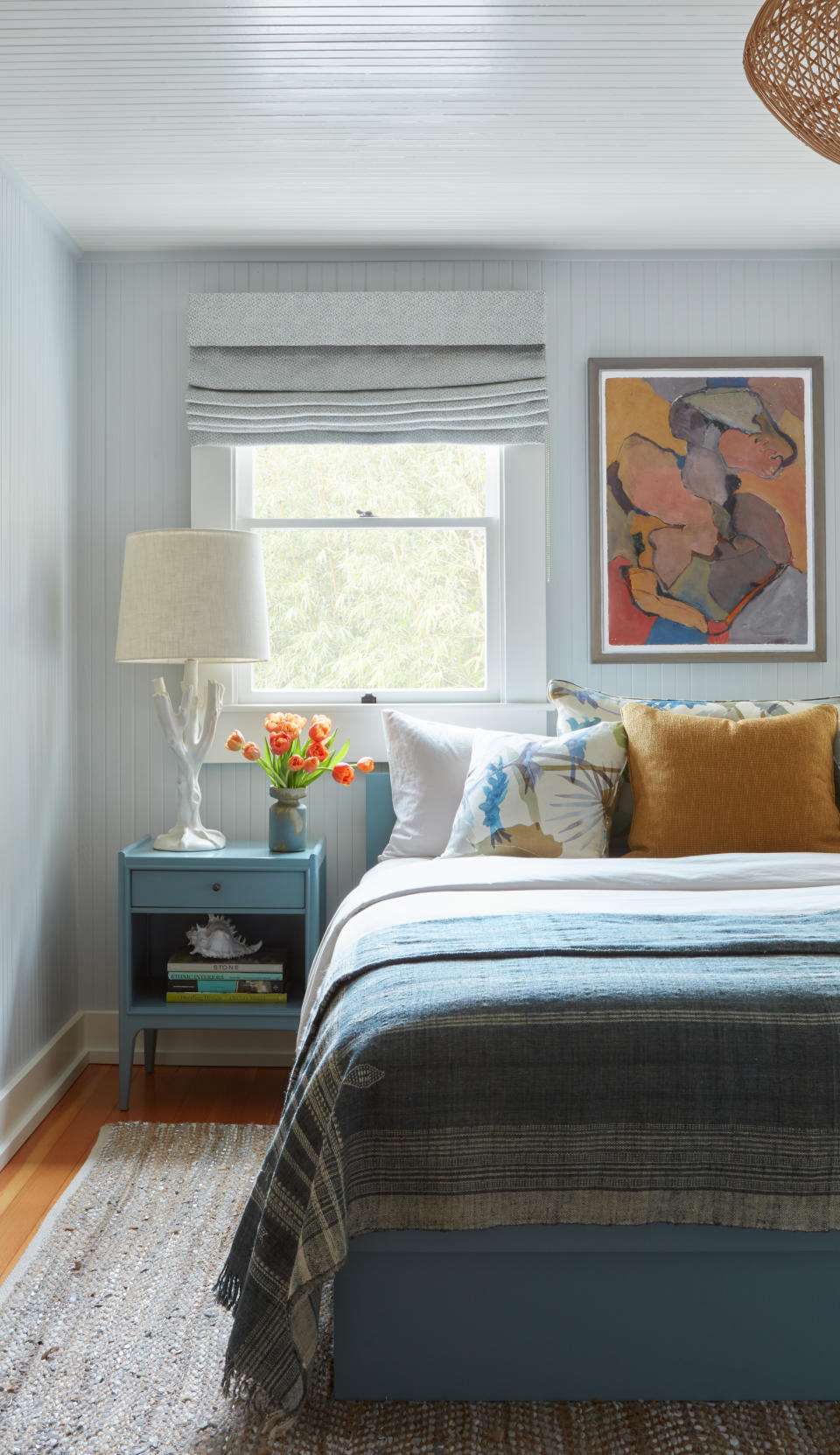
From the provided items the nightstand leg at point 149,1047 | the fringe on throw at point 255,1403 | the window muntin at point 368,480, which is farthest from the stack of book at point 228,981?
the window muntin at point 368,480

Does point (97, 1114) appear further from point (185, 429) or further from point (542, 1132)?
point (185, 429)

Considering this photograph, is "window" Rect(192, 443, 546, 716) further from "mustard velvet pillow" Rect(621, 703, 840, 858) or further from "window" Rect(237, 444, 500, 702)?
"mustard velvet pillow" Rect(621, 703, 840, 858)

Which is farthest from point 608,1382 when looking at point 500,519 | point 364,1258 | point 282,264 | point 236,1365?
point 282,264

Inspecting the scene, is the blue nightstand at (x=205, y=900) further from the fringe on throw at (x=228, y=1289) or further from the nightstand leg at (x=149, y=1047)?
the fringe on throw at (x=228, y=1289)

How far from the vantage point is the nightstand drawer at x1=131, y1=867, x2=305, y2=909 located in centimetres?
285

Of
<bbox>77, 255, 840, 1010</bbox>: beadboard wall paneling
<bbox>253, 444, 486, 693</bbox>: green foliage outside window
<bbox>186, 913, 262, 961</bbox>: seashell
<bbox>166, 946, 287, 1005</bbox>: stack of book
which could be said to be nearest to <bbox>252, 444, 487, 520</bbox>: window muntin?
<bbox>253, 444, 486, 693</bbox>: green foliage outside window

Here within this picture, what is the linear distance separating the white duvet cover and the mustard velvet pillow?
0.09 m

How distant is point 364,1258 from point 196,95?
235cm

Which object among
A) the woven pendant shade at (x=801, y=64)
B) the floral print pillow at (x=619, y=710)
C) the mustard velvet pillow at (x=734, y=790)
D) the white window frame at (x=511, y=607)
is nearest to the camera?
the woven pendant shade at (x=801, y=64)

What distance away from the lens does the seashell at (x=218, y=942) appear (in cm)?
295

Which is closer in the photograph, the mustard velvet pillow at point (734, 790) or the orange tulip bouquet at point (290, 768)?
the mustard velvet pillow at point (734, 790)

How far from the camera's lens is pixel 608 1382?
1553 mm

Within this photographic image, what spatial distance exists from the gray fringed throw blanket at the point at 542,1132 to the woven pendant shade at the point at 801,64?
52.7 inches

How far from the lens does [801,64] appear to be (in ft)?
5.05
